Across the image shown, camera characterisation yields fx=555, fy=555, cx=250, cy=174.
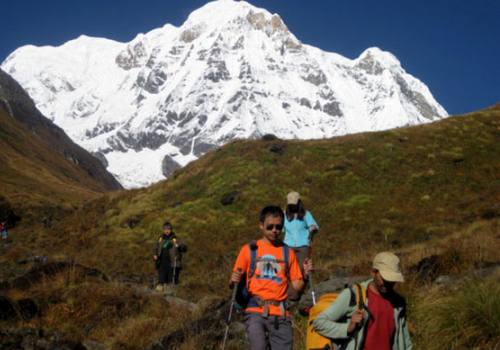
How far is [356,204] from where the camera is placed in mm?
23625

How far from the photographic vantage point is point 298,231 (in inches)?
333

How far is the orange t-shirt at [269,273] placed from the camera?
5047 mm

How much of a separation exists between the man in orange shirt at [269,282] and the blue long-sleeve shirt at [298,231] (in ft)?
10.1

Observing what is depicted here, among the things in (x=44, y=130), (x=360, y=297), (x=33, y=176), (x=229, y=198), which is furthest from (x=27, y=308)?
Answer: (x=44, y=130)

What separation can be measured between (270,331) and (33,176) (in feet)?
171

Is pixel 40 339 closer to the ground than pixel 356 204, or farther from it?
closer to the ground

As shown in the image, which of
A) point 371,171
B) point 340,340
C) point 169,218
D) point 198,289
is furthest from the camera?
point 371,171

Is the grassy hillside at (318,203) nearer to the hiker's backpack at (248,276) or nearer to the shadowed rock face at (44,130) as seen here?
the hiker's backpack at (248,276)

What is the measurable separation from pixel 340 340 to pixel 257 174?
78.3 feet

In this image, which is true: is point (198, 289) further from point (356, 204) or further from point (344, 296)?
point (356, 204)

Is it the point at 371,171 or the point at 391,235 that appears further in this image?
the point at 371,171

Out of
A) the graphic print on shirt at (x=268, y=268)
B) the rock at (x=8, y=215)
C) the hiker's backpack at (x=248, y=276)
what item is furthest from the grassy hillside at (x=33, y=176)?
the graphic print on shirt at (x=268, y=268)

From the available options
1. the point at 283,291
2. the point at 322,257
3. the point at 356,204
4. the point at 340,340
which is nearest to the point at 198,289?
the point at 322,257

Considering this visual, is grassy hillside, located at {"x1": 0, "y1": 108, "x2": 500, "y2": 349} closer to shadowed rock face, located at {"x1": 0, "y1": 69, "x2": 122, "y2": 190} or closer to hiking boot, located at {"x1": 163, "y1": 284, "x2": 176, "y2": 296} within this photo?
hiking boot, located at {"x1": 163, "y1": 284, "x2": 176, "y2": 296}
